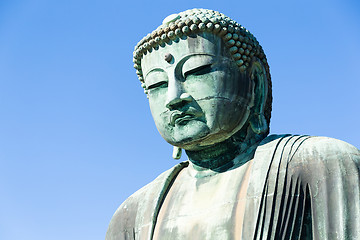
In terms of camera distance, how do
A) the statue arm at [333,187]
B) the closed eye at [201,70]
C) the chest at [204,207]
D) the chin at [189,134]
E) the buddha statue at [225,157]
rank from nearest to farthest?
the statue arm at [333,187] → the buddha statue at [225,157] → the chest at [204,207] → the chin at [189,134] → the closed eye at [201,70]

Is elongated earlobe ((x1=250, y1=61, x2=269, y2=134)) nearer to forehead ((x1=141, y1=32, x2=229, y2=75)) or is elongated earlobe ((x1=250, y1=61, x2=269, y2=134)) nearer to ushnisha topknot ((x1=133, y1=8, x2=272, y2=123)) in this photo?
ushnisha topknot ((x1=133, y1=8, x2=272, y2=123))

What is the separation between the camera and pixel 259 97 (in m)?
11.4

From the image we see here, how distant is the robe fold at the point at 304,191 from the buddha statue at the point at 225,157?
0.5 inches

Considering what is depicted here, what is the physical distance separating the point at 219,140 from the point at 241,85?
0.81 meters

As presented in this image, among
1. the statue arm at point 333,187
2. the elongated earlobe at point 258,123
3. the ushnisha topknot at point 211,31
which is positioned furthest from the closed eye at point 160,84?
the statue arm at point 333,187

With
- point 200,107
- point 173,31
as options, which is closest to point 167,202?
point 200,107

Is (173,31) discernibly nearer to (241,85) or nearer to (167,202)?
(241,85)

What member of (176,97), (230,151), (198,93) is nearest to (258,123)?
(230,151)

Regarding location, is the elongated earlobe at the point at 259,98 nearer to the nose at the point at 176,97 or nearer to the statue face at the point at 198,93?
the statue face at the point at 198,93

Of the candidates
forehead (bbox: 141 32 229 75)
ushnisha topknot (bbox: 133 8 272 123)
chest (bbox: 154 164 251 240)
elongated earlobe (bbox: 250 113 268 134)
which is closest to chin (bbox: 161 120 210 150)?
chest (bbox: 154 164 251 240)

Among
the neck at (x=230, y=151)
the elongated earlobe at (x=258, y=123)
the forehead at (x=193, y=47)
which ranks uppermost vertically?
the forehead at (x=193, y=47)

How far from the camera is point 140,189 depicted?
39.8ft

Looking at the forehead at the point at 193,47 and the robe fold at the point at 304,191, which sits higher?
the forehead at the point at 193,47

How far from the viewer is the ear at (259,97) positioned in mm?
11273
